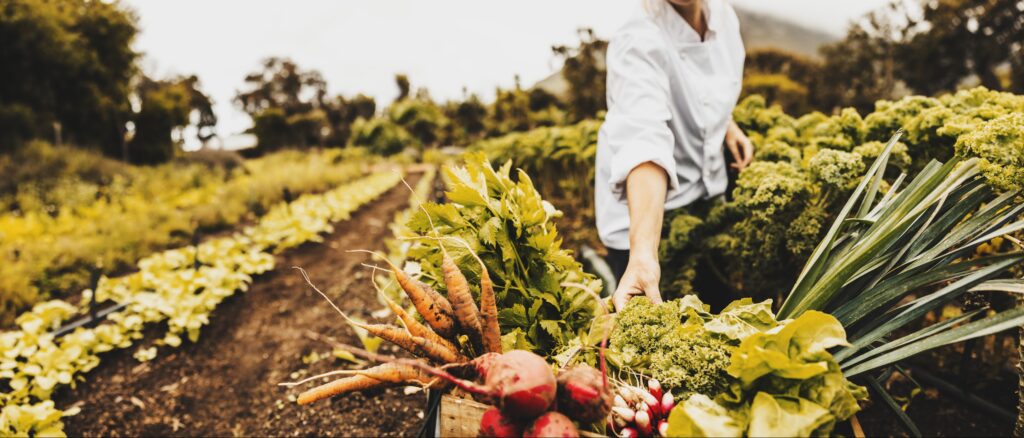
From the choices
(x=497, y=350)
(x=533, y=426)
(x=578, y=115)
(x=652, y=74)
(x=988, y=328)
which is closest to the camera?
(x=533, y=426)

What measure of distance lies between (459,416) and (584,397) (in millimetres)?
322

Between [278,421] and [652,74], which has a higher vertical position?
[652,74]

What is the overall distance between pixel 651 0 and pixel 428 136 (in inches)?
A: 1305

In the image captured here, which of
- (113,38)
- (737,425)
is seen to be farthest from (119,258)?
(113,38)

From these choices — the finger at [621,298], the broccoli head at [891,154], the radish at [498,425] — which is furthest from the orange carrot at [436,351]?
the broccoli head at [891,154]

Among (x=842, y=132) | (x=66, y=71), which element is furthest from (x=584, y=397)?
(x=66, y=71)

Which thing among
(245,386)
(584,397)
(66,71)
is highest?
(66,71)

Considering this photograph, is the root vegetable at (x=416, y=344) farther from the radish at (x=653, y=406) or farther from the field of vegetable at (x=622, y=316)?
the radish at (x=653, y=406)

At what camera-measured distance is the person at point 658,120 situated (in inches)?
62.8

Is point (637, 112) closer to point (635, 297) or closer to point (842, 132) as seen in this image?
point (635, 297)

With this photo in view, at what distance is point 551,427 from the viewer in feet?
2.92

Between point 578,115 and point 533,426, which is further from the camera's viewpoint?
point 578,115

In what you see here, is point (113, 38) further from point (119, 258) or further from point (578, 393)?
point (578, 393)

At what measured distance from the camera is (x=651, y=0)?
1.90 m
